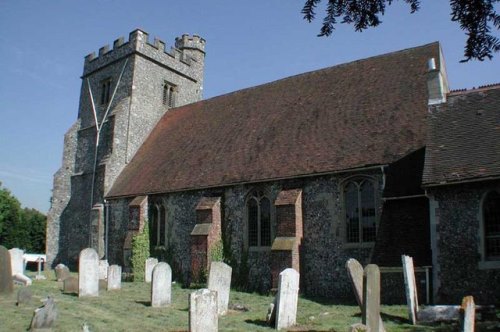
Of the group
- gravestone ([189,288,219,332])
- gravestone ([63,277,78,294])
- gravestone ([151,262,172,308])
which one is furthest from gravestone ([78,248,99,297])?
gravestone ([189,288,219,332])

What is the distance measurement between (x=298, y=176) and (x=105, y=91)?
16641mm

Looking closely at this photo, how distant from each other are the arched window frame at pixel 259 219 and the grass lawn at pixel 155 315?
120 inches

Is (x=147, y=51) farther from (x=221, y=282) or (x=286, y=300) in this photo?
(x=286, y=300)

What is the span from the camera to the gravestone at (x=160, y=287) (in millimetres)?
13808

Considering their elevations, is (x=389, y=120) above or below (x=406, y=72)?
below

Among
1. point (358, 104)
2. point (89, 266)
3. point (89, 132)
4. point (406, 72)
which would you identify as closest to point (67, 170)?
point (89, 132)

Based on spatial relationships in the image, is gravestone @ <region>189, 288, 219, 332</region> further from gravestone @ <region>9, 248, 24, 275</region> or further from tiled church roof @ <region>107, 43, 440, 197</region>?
gravestone @ <region>9, 248, 24, 275</region>

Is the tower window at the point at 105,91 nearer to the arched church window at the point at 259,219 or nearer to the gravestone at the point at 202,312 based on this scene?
the arched church window at the point at 259,219

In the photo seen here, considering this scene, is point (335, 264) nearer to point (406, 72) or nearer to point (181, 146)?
point (406, 72)

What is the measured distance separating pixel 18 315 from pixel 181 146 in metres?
14.2

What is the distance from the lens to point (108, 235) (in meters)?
24.3

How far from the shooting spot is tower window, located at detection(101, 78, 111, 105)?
1147 inches

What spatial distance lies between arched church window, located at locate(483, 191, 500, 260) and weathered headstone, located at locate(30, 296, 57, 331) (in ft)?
34.3

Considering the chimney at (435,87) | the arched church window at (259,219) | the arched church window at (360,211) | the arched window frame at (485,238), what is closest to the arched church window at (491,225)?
the arched window frame at (485,238)
